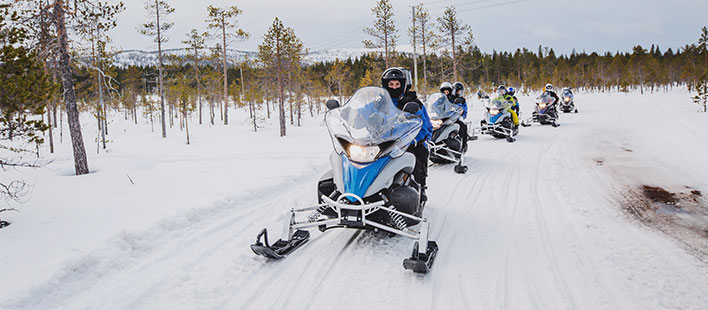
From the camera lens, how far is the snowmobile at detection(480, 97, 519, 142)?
13.1 meters

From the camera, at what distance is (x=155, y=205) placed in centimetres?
593

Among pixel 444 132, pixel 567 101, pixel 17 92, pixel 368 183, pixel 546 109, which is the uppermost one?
pixel 567 101

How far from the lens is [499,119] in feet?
43.0

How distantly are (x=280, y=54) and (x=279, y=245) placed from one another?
24.6m

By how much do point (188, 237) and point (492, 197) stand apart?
478 cm

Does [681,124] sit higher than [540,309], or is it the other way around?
[681,124]

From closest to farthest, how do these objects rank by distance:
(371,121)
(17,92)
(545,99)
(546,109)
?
(371,121), (17,92), (545,99), (546,109)

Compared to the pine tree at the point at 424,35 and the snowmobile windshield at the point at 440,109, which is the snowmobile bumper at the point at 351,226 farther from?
the pine tree at the point at 424,35

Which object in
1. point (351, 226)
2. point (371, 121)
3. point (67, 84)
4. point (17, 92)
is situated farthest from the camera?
point (67, 84)

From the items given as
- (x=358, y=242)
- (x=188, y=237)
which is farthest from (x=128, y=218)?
(x=358, y=242)

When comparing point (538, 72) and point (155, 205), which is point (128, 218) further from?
point (538, 72)

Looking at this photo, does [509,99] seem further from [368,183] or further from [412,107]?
[368,183]

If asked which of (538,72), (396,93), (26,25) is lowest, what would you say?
(396,93)

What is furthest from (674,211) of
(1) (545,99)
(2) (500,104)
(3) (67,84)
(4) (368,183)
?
(1) (545,99)
